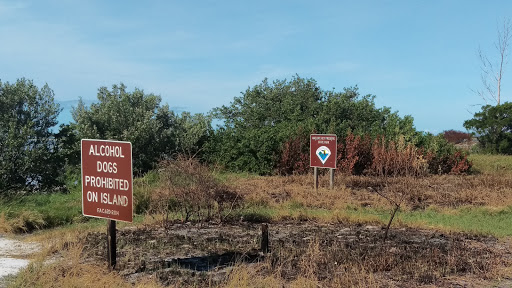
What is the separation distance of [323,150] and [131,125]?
28.3 feet

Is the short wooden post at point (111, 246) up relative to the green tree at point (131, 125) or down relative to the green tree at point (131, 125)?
down

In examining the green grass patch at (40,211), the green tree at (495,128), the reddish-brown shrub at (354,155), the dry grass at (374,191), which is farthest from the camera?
the green tree at (495,128)

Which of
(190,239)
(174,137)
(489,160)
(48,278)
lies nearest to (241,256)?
(190,239)

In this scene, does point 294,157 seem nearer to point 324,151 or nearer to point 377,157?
point 377,157

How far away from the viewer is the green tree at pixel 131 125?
18750mm

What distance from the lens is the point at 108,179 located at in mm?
5688

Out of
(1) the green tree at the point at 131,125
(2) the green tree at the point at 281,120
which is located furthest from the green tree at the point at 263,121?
(1) the green tree at the point at 131,125

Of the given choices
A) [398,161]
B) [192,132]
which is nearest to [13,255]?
[398,161]

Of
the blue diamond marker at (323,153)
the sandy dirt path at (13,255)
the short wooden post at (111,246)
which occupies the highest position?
the blue diamond marker at (323,153)

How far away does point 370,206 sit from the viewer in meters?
11.5

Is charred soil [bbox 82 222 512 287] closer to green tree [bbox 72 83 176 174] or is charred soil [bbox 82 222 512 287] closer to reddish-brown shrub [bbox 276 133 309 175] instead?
reddish-brown shrub [bbox 276 133 309 175]

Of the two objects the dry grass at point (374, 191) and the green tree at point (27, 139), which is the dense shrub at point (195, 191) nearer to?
the dry grass at point (374, 191)

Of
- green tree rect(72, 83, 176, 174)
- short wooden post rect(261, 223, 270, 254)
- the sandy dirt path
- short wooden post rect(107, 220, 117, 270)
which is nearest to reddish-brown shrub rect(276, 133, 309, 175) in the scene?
green tree rect(72, 83, 176, 174)

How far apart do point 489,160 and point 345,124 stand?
22.4 feet
